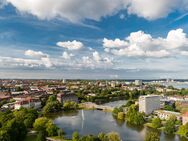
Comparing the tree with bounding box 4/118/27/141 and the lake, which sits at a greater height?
the tree with bounding box 4/118/27/141

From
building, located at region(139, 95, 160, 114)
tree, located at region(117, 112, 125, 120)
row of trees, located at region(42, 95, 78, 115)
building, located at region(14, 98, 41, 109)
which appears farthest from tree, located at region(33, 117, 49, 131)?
building, located at region(139, 95, 160, 114)

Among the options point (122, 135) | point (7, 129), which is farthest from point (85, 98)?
point (7, 129)

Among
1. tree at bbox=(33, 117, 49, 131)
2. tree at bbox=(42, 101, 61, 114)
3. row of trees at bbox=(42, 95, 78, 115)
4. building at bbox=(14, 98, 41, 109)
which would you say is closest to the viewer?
tree at bbox=(33, 117, 49, 131)

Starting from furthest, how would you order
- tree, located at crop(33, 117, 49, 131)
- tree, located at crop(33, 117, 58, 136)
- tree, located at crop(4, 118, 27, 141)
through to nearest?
tree, located at crop(33, 117, 49, 131), tree, located at crop(33, 117, 58, 136), tree, located at crop(4, 118, 27, 141)

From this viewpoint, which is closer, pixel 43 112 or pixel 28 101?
pixel 43 112

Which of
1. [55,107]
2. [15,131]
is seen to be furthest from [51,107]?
[15,131]

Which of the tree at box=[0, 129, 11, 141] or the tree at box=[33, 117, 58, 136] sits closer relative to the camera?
the tree at box=[0, 129, 11, 141]

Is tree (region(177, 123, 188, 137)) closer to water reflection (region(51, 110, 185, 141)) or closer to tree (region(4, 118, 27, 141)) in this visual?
water reflection (region(51, 110, 185, 141))

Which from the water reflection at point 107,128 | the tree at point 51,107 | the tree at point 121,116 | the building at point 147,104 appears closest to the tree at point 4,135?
the water reflection at point 107,128

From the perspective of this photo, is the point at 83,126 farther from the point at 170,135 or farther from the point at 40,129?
the point at 170,135

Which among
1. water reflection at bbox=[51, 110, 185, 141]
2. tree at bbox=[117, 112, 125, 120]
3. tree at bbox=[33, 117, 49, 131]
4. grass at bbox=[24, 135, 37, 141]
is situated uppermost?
tree at bbox=[33, 117, 49, 131]

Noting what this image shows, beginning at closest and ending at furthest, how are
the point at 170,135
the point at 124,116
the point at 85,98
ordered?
the point at 170,135 < the point at 124,116 < the point at 85,98
